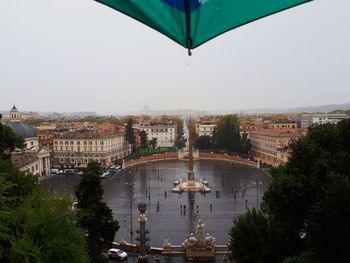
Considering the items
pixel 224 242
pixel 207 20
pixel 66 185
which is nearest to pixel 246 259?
pixel 224 242

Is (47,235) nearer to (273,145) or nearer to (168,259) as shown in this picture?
(168,259)

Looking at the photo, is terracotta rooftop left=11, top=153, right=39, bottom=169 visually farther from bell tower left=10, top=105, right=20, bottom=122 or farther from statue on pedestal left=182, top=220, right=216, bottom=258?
statue on pedestal left=182, top=220, right=216, bottom=258

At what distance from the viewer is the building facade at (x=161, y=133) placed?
53.0 m

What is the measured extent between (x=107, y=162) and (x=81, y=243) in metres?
29.3

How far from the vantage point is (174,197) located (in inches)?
908

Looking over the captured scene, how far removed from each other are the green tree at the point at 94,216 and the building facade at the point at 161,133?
41207 mm

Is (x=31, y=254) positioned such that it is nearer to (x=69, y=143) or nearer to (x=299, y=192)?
(x=299, y=192)

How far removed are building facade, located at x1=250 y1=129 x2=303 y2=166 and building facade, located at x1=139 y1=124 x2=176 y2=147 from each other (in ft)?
45.7

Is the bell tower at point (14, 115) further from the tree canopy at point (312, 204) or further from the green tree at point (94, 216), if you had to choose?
the tree canopy at point (312, 204)

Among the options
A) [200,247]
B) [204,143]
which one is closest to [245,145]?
[204,143]

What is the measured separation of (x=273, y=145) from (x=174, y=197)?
54.4 ft

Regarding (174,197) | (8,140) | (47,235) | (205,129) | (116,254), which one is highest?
(8,140)

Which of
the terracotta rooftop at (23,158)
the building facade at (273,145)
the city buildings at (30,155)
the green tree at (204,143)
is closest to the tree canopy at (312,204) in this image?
the city buildings at (30,155)

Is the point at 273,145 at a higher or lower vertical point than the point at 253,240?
lower
